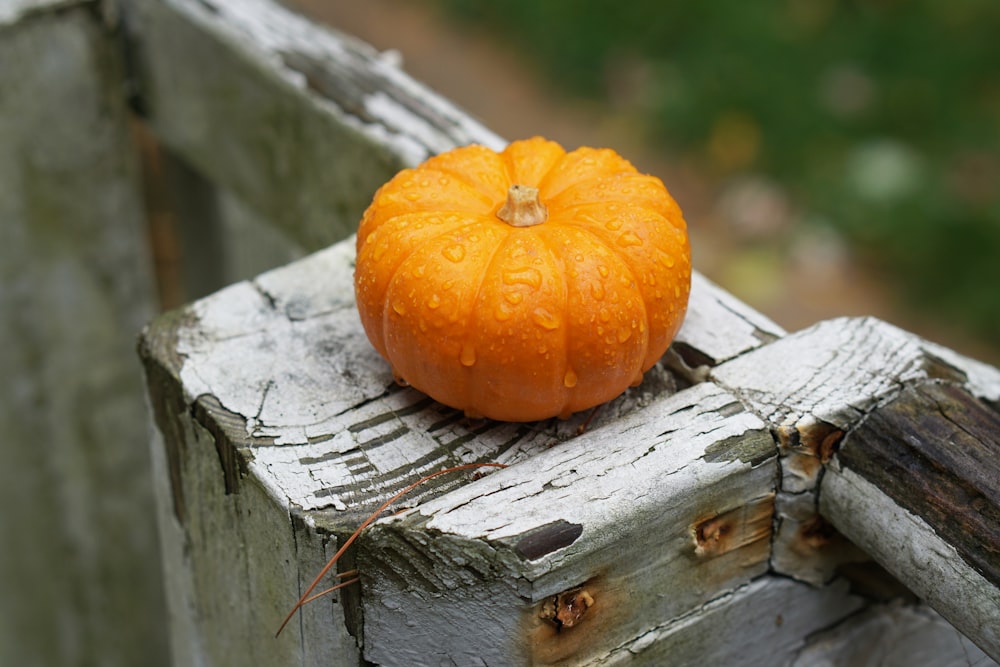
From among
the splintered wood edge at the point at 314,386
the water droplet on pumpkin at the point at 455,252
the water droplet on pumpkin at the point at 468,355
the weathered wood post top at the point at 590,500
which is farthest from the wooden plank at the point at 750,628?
the water droplet on pumpkin at the point at 455,252

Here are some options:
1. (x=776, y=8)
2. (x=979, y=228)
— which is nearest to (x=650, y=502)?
(x=979, y=228)

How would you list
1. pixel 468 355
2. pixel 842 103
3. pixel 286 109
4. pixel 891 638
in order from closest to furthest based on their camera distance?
pixel 468 355
pixel 891 638
pixel 286 109
pixel 842 103

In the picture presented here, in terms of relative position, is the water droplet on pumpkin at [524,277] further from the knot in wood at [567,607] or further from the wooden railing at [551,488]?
the knot in wood at [567,607]

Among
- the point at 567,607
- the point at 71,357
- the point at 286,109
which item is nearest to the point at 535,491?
Answer: the point at 567,607

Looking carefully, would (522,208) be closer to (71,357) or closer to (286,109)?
(286,109)

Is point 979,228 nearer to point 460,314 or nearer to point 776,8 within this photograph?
point 776,8

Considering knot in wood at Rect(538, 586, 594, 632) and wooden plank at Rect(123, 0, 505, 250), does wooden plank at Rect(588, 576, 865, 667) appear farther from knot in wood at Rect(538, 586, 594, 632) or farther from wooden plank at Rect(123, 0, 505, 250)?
wooden plank at Rect(123, 0, 505, 250)

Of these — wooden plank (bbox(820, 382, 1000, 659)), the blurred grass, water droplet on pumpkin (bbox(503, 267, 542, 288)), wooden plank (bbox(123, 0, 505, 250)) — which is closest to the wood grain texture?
wooden plank (bbox(820, 382, 1000, 659))
